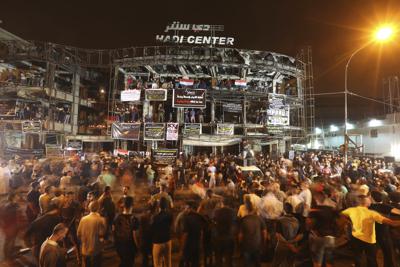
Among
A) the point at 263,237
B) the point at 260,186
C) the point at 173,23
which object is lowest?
the point at 263,237

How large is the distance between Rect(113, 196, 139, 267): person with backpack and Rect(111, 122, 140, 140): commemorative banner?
1940 cm

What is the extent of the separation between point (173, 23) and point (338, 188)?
84.8 ft

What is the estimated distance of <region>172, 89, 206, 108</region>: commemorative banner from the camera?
937 inches

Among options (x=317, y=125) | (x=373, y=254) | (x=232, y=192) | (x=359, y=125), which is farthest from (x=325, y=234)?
(x=317, y=125)

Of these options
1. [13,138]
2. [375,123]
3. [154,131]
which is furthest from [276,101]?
[13,138]

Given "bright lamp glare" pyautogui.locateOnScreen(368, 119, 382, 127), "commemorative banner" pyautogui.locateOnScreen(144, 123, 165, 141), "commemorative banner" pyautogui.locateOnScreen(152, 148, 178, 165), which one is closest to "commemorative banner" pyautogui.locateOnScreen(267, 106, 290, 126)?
"commemorative banner" pyautogui.locateOnScreen(144, 123, 165, 141)

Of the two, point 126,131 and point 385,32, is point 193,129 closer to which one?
point 126,131

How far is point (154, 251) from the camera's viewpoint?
5.46 meters

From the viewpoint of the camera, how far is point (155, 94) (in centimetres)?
2511

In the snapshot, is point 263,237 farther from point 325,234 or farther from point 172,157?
point 172,157

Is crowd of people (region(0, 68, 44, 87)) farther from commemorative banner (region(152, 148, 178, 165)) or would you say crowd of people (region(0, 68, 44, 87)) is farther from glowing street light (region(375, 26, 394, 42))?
glowing street light (region(375, 26, 394, 42))

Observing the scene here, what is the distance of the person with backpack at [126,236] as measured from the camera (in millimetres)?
5477

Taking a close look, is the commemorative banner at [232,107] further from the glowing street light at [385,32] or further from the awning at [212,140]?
the glowing street light at [385,32]

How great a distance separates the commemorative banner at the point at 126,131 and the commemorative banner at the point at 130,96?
269 centimetres
